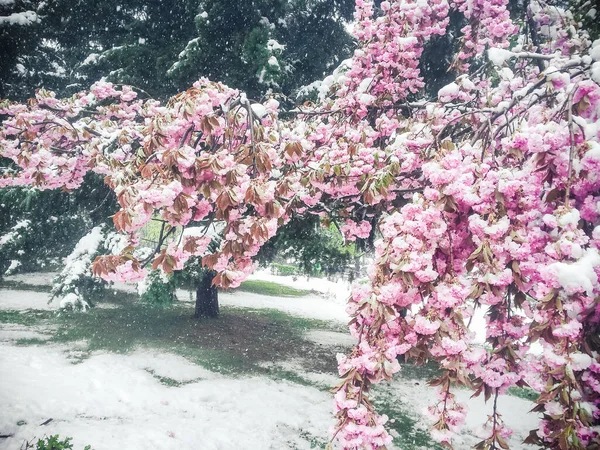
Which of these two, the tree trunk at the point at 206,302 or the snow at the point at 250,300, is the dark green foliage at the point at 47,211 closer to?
the snow at the point at 250,300

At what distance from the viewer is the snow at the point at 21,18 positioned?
20.1 ft

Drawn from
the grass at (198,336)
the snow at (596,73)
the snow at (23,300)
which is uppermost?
the snow at (596,73)

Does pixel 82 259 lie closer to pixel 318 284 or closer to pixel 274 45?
pixel 274 45

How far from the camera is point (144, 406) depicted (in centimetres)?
466

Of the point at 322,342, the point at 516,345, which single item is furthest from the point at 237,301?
the point at 516,345

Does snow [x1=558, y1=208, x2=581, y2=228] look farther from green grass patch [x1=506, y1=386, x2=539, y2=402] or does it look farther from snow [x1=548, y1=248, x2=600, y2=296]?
green grass patch [x1=506, y1=386, x2=539, y2=402]

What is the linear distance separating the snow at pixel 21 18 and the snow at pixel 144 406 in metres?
5.54

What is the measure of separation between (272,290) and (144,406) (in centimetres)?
1310

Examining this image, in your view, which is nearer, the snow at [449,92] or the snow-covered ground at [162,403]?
the snow at [449,92]

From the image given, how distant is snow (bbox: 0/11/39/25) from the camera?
20.1 feet

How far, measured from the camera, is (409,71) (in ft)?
15.1

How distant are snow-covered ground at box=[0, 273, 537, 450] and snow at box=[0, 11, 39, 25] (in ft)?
18.2

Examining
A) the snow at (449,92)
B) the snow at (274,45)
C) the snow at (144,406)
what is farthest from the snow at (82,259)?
the snow at (449,92)

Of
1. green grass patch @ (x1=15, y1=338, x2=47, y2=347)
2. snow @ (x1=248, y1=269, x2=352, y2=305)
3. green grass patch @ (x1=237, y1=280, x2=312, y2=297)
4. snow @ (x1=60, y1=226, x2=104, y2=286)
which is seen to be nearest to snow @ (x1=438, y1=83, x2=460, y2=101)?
snow @ (x1=60, y1=226, x2=104, y2=286)
